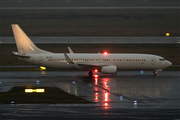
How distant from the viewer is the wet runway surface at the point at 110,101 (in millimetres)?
17328

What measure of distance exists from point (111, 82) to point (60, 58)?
9330 millimetres

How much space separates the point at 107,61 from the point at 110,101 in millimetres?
15914

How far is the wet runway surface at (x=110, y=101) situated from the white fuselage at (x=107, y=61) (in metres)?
4.89

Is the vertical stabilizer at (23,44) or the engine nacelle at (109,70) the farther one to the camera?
the vertical stabilizer at (23,44)

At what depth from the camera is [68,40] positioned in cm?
6525

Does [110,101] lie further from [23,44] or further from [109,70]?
[23,44]

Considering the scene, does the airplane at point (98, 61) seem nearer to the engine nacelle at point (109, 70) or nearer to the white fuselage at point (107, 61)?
the white fuselage at point (107, 61)

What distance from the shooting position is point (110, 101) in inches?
851

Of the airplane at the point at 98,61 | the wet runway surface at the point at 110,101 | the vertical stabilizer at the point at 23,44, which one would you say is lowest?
the wet runway surface at the point at 110,101

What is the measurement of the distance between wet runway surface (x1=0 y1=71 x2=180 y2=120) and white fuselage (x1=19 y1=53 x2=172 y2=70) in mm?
4891

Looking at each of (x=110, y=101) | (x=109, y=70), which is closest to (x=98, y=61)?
(x=109, y=70)

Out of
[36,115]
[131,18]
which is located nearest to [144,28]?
[131,18]

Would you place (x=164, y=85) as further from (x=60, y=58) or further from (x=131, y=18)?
(x=131, y=18)

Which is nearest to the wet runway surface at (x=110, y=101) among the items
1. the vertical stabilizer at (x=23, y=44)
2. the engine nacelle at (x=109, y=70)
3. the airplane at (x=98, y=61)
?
the engine nacelle at (x=109, y=70)
